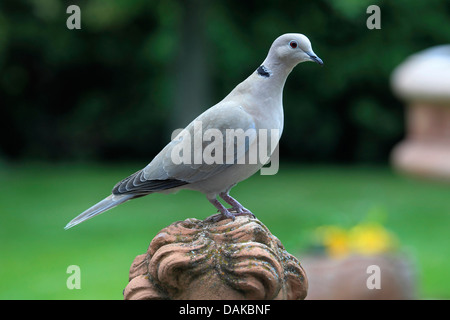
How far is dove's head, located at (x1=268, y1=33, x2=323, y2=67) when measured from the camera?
3027 mm

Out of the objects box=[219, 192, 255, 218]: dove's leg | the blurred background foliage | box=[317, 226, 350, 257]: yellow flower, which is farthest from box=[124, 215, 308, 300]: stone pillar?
the blurred background foliage

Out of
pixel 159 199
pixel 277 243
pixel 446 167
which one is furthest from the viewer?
pixel 159 199

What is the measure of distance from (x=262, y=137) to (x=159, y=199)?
9.86m

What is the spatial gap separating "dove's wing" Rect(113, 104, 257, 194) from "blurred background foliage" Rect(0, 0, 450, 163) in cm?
1117

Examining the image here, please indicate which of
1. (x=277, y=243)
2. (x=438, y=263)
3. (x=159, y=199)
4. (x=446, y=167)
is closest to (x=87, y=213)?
(x=277, y=243)

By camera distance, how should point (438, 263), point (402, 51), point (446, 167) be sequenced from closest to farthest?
point (446, 167) < point (438, 263) < point (402, 51)

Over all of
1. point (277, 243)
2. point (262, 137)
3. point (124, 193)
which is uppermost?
point (262, 137)

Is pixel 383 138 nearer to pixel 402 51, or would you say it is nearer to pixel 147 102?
pixel 402 51

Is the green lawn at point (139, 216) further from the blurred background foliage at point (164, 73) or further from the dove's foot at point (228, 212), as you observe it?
the dove's foot at point (228, 212)

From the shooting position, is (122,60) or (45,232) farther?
(122,60)

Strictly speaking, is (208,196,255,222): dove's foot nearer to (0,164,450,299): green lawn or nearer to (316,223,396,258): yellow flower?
(316,223,396,258): yellow flower

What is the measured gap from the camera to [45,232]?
1102 centimetres

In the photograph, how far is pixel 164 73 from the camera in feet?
57.0

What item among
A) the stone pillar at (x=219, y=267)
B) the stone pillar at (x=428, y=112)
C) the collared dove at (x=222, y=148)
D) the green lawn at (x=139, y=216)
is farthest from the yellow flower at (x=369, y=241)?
the stone pillar at (x=219, y=267)
